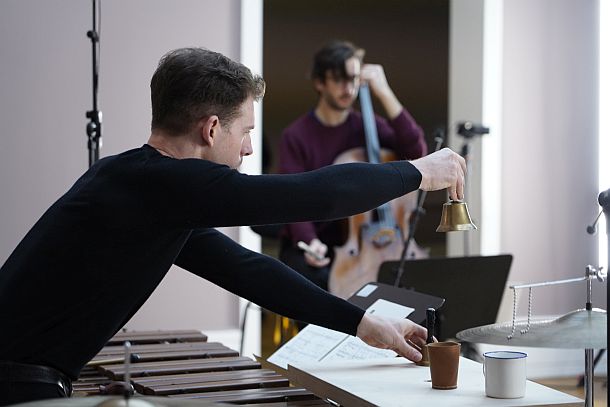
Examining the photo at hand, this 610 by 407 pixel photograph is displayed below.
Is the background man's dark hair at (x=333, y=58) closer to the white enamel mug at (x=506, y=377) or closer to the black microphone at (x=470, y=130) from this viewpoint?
the black microphone at (x=470, y=130)

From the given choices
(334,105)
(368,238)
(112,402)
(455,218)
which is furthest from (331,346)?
(334,105)

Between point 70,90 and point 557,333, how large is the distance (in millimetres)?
3511

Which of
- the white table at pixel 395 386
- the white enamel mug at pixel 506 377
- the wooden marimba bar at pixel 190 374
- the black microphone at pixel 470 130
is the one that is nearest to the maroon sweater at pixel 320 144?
the black microphone at pixel 470 130

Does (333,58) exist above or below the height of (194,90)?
above

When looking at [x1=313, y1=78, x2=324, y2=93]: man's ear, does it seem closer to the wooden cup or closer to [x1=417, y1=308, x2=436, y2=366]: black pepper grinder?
[x1=417, y1=308, x2=436, y2=366]: black pepper grinder

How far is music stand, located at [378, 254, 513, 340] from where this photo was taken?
13.3 feet

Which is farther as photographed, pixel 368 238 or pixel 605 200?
pixel 368 238

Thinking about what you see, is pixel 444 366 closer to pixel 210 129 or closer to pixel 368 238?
pixel 210 129

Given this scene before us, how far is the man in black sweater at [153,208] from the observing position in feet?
6.50

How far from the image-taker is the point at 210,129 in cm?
215

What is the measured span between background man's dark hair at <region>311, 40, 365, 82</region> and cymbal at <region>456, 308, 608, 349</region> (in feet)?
11.2

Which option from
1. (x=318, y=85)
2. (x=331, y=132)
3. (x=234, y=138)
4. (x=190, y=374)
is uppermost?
(x=318, y=85)

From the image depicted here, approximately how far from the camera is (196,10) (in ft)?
17.5

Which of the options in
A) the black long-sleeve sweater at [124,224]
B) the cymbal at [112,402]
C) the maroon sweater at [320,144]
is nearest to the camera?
the cymbal at [112,402]
